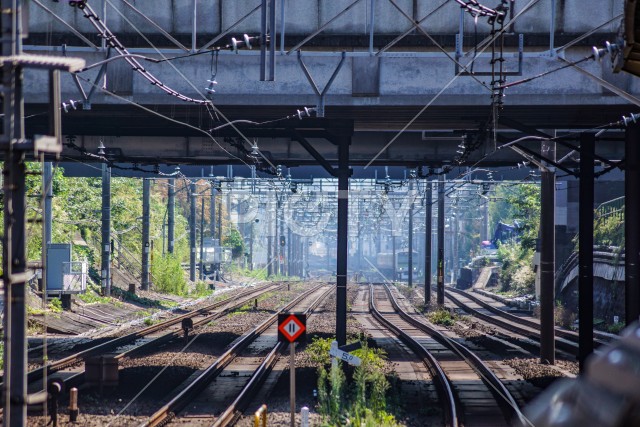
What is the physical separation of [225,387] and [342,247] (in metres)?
4.36

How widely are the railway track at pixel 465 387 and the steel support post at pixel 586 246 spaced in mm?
2152

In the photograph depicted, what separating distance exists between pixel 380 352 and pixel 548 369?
16.3ft

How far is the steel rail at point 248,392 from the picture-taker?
1438cm

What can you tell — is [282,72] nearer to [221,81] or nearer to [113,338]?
[221,81]

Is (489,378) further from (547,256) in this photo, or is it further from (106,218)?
(106,218)

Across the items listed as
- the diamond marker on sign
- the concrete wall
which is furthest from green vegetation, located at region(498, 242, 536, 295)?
the diamond marker on sign

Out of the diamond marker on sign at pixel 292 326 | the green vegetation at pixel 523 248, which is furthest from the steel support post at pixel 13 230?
the green vegetation at pixel 523 248

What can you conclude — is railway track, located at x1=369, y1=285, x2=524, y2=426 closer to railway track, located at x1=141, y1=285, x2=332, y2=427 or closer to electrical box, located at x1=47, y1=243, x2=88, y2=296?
railway track, located at x1=141, y1=285, x2=332, y2=427

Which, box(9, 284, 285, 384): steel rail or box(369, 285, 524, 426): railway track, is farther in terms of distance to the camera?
box(9, 284, 285, 384): steel rail

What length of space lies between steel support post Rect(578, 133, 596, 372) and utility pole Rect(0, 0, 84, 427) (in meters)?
13.9

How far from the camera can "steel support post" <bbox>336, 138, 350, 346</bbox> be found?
20.1 metres

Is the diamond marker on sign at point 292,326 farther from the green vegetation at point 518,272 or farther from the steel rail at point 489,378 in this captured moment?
the green vegetation at point 518,272

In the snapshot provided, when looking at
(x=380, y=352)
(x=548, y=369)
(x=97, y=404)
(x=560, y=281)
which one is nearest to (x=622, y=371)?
(x=97, y=404)

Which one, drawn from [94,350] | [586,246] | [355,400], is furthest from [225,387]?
[586,246]
